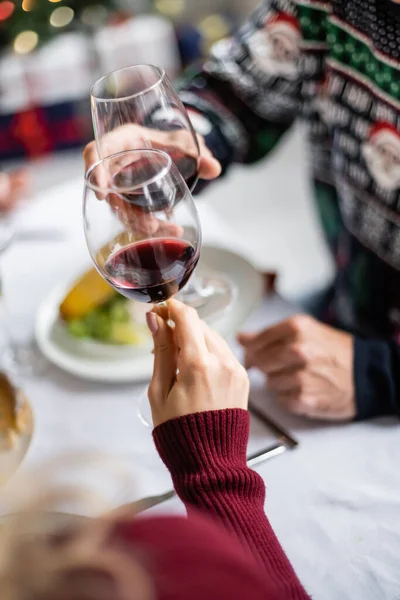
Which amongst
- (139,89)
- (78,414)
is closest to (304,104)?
(139,89)

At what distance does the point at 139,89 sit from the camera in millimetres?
735

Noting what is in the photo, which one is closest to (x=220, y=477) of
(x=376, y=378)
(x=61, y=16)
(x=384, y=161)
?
(x=376, y=378)

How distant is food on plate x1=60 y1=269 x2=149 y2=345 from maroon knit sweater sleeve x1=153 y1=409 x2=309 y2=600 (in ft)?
1.08

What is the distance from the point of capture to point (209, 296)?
88cm

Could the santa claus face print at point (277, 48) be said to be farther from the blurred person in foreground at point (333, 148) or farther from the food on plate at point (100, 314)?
the food on plate at point (100, 314)

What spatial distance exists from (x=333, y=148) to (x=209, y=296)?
358 millimetres

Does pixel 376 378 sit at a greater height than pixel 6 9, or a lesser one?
greater

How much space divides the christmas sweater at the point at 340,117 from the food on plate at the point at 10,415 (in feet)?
1.34

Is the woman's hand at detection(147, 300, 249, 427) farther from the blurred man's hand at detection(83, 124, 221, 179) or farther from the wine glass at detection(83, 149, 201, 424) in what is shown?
the blurred man's hand at detection(83, 124, 221, 179)

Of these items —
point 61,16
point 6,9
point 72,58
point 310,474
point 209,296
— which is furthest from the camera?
point 72,58

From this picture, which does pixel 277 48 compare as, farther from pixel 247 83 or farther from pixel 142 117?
pixel 142 117

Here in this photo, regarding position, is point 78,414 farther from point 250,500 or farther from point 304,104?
point 304,104

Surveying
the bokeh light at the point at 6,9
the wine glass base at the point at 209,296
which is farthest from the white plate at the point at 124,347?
the bokeh light at the point at 6,9

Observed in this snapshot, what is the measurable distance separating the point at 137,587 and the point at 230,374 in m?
0.28
